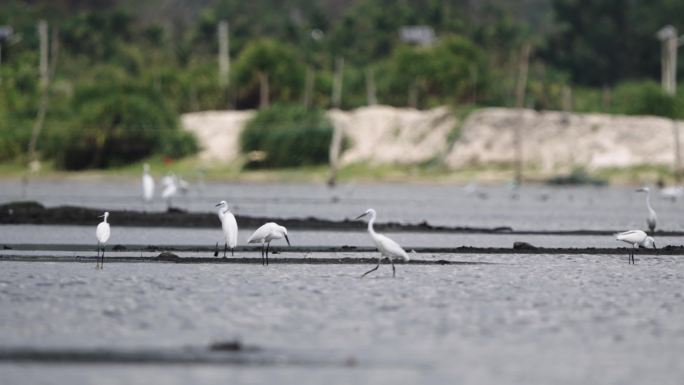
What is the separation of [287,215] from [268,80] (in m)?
63.1

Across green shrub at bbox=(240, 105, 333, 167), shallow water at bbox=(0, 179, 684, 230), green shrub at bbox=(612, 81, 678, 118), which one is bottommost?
shallow water at bbox=(0, 179, 684, 230)

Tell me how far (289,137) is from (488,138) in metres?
13.8

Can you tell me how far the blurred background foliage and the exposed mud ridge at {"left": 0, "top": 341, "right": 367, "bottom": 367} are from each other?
53.8m

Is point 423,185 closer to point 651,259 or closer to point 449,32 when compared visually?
point 651,259

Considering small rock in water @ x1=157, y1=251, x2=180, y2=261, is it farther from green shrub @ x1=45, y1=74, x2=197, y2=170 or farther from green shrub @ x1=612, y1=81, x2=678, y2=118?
green shrub @ x1=612, y1=81, x2=678, y2=118

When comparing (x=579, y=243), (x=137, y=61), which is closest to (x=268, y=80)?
(x=137, y=61)

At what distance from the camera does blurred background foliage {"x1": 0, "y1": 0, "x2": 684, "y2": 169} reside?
92438mm

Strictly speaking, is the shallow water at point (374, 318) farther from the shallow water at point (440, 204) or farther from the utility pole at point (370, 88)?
the utility pole at point (370, 88)

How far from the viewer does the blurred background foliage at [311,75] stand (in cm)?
9244

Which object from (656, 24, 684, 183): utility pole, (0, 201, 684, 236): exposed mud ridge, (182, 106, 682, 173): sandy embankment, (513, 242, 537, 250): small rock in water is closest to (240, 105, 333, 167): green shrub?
(182, 106, 682, 173): sandy embankment

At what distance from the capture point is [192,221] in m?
37.9

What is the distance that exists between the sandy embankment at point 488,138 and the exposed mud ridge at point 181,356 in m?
77.1

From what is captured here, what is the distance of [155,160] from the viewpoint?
92938mm

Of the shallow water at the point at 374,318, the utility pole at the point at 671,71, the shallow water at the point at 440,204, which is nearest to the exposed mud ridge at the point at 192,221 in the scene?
the shallow water at the point at 440,204
